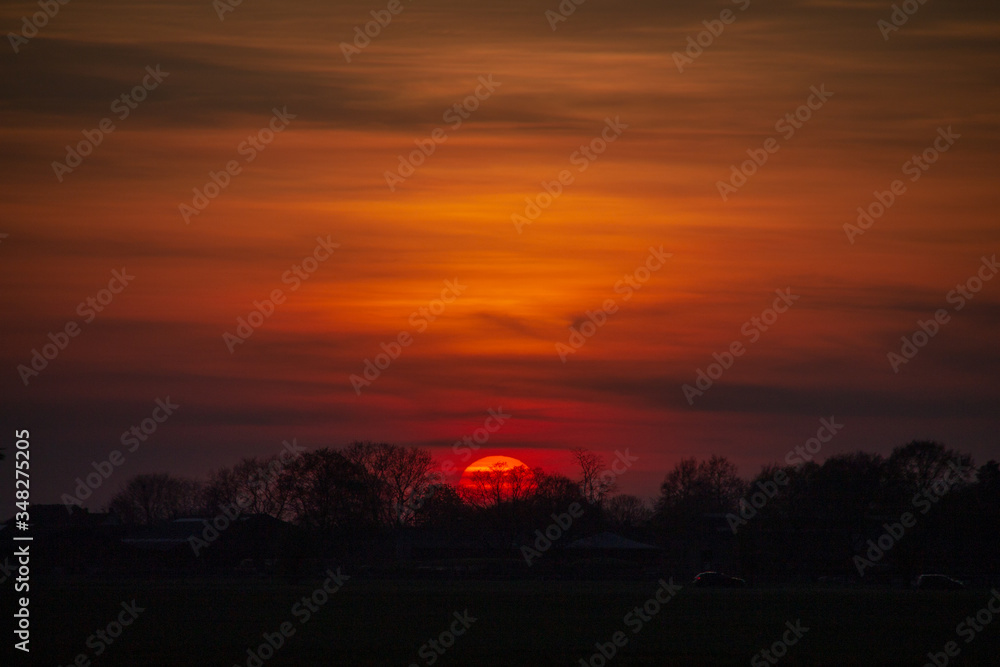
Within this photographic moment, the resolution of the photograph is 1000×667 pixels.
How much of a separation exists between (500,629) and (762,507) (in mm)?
73792

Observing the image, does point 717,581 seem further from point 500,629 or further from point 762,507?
point 500,629

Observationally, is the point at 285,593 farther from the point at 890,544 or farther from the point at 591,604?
the point at 890,544

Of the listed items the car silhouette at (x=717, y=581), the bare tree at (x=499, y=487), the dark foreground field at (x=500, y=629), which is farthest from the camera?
the bare tree at (x=499, y=487)

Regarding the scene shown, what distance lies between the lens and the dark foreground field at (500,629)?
32469 mm

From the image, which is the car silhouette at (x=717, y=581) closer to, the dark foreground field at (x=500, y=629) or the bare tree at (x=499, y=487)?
the dark foreground field at (x=500, y=629)

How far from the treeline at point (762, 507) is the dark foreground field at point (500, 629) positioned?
4024 centimetres

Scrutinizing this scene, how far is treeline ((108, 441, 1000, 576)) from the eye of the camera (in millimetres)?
106312

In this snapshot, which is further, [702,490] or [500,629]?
[702,490]

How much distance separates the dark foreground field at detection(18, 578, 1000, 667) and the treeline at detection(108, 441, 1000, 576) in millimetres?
40242

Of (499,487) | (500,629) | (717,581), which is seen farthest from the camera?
(499,487)

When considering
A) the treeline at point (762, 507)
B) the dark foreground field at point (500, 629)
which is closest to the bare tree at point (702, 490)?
the treeline at point (762, 507)

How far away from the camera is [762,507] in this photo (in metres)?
111

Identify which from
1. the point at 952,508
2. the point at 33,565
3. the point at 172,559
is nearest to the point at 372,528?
the point at 172,559

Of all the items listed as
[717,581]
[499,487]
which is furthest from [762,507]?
[499,487]
